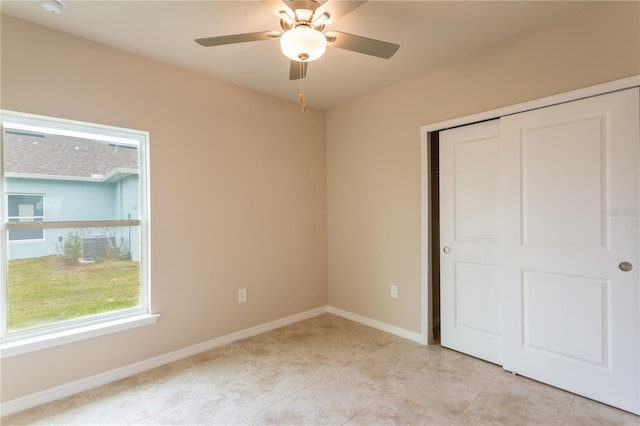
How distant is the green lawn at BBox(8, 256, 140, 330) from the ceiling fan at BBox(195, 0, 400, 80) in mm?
1956

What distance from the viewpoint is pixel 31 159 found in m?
2.18

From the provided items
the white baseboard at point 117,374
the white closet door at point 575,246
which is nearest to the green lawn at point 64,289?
the white baseboard at point 117,374

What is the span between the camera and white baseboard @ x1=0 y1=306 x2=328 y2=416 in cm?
201

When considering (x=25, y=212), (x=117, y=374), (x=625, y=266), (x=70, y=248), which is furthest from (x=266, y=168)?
(x=625, y=266)

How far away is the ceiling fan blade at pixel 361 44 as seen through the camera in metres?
1.74

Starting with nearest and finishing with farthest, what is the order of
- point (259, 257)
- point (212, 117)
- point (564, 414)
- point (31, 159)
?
point (564, 414) → point (31, 159) → point (212, 117) → point (259, 257)

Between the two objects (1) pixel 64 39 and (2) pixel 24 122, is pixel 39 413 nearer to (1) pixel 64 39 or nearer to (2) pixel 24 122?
(2) pixel 24 122

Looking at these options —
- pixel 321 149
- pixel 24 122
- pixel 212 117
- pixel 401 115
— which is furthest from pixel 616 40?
pixel 24 122

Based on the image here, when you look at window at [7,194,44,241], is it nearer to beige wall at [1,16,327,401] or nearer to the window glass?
the window glass

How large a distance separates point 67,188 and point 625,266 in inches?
155

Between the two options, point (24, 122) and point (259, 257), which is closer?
point (24, 122)

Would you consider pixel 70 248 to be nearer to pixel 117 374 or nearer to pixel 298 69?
pixel 117 374

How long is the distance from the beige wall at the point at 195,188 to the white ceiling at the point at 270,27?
192mm

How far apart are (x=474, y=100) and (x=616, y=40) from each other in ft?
2.92
